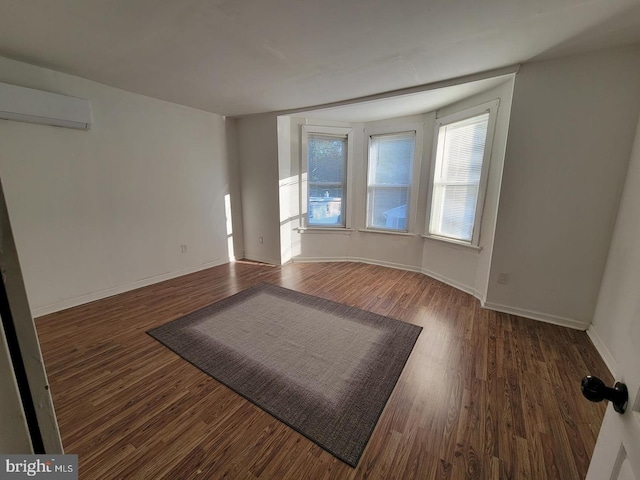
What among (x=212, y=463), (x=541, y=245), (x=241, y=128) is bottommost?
(x=212, y=463)

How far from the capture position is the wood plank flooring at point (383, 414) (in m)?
1.26

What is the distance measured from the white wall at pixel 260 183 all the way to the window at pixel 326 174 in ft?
1.80

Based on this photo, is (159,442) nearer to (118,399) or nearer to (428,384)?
(118,399)

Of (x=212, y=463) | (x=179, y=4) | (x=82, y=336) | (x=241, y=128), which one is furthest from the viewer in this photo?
(x=241, y=128)

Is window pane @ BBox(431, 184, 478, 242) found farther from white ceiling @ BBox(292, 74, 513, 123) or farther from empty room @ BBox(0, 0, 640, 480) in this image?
white ceiling @ BBox(292, 74, 513, 123)

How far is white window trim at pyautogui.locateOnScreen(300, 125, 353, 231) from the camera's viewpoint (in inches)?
163

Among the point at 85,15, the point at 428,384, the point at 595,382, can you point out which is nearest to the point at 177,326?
the point at 428,384

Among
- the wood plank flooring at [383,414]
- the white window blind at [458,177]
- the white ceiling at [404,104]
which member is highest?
the white ceiling at [404,104]

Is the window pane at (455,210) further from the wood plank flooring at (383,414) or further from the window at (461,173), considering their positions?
the wood plank flooring at (383,414)

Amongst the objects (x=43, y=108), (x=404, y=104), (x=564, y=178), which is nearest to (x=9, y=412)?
(x=43, y=108)

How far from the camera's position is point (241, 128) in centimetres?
431

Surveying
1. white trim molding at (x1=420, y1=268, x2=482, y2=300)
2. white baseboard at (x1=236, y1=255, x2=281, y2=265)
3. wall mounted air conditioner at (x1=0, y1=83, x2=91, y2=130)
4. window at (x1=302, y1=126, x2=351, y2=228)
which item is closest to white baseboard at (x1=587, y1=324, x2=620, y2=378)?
white trim molding at (x1=420, y1=268, x2=482, y2=300)

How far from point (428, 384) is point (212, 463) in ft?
4.51

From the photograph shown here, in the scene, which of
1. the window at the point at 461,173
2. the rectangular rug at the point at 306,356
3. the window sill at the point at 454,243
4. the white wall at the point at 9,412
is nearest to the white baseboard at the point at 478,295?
the window sill at the point at 454,243
